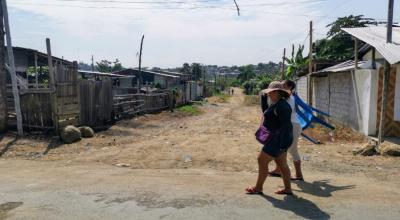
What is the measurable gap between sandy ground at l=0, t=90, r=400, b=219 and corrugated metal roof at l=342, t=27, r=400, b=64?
233 centimetres

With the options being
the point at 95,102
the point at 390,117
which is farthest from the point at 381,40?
the point at 95,102

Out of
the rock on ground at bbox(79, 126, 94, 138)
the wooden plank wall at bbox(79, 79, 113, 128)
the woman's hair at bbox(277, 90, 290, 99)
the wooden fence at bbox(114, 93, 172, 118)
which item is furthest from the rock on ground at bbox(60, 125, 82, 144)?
the woman's hair at bbox(277, 90, 290, 99)

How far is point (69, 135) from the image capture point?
11.2m

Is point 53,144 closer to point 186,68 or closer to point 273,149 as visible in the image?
point 273,149

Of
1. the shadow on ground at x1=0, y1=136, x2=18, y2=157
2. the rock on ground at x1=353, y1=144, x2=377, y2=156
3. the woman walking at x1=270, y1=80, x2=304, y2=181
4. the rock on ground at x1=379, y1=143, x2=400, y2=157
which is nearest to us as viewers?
the woman walking at x1=270, y1=80, x2=304, y2=181

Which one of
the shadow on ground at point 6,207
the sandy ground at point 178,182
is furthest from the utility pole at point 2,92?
the shadow on ground at point 6,207

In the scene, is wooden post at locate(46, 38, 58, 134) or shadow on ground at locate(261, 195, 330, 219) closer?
shadow on ground at locate(261, 195, 330, 219)

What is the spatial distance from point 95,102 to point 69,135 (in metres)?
3.39

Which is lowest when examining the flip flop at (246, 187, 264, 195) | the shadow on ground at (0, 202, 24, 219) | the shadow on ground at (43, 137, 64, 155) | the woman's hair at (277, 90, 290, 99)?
the shadow on ground at (43, 137, 64, 155)

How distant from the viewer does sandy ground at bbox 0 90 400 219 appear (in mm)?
5000

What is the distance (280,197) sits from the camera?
215 inches

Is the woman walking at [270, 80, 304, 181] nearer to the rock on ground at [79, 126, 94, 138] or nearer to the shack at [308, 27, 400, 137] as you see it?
the shack at [308, 27, 400, 137]

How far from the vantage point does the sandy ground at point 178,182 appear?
5.00 metres

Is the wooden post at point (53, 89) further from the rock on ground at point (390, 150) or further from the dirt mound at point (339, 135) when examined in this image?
the rock on ground at point (390, 150)
